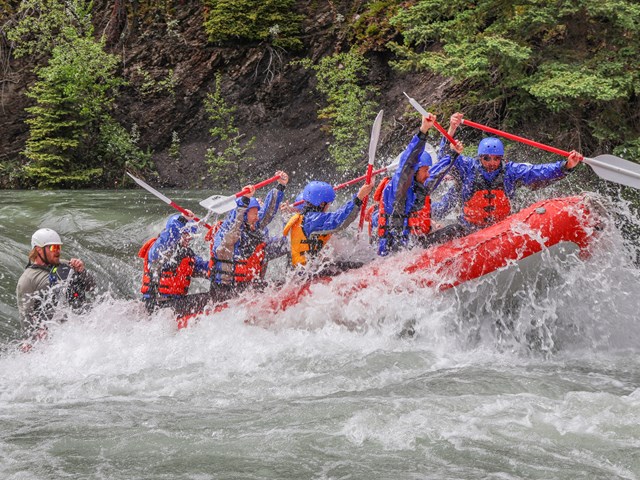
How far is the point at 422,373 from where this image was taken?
5.55 metres

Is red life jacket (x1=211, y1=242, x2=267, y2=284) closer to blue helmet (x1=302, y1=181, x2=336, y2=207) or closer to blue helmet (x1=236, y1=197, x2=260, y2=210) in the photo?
blue helmet (x1=236, y1=197, x2=260, y2=210)

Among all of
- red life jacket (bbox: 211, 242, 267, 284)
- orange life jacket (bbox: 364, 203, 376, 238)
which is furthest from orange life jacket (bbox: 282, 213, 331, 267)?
orange life jacket (bbox: 364, 203, 376, 238)

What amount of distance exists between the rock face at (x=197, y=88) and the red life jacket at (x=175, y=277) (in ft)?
24.4

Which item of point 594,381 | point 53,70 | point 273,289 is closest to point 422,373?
point 594,381

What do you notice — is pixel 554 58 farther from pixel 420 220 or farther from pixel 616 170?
pixel 420 220

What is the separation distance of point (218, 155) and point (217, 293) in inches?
345

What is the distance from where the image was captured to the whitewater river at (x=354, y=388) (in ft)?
13.5

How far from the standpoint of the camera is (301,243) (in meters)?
6.80

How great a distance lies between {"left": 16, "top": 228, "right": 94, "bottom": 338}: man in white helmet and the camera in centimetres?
666

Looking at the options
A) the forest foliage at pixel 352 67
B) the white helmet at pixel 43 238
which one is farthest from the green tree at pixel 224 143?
the white helmet at pixel 43 238

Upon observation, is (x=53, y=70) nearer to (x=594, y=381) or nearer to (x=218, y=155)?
(x=218, y=155)

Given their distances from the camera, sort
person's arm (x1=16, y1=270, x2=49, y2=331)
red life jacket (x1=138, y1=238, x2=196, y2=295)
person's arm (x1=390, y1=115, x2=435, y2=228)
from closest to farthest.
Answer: person's arm (x1=390, y1=115, x2=435, y2=228), person's arm (x1=16, y1=270, x2=49, y2=331), red life jacket (x1=138, y1=238, x2=196, y2=295)

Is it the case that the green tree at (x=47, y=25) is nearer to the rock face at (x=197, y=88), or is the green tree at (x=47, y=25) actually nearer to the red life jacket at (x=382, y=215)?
the rock face at (x=197, y=88)

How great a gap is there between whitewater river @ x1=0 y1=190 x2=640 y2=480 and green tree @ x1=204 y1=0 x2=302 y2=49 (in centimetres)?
901
